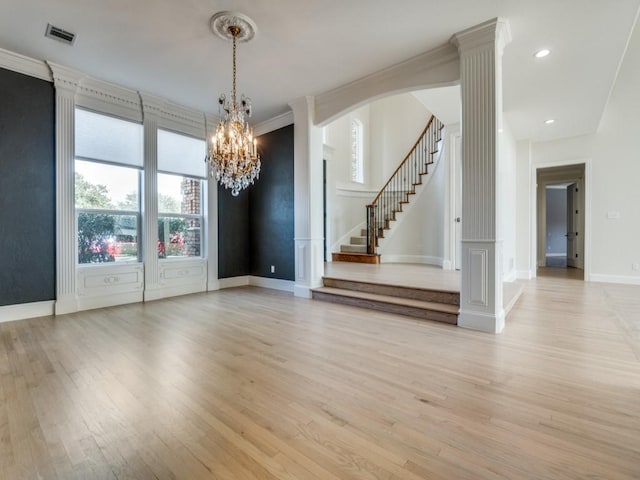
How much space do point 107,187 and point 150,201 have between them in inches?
23.5

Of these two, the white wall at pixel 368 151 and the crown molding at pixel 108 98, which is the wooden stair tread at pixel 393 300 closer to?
the white wall at pixel 368 151

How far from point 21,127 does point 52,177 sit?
65 cm

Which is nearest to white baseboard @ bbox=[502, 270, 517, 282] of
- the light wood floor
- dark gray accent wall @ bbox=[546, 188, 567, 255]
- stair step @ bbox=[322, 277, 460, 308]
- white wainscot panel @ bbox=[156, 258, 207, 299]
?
the light wood floor

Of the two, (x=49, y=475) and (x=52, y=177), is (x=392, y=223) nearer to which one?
(x=52, y=177)

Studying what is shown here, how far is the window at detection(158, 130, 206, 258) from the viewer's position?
5.21 meters

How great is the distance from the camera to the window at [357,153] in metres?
9.52

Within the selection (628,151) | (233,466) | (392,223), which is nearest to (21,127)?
(233,466)

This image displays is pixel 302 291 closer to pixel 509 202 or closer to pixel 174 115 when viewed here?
pixel 174 115

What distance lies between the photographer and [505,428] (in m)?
1.67

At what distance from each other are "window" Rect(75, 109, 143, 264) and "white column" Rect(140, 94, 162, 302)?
11 cm

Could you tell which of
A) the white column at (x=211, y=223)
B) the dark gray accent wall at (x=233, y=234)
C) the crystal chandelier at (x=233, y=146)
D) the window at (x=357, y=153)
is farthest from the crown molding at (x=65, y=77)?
the window at (x=357, y=153)

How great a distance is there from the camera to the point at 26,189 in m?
3.85

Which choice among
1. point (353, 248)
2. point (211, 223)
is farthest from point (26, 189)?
point (353, 248)

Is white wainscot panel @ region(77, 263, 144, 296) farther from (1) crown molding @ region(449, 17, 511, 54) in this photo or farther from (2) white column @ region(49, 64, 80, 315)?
→ (1) crown molding @ region(449, 17, 511, 54)
